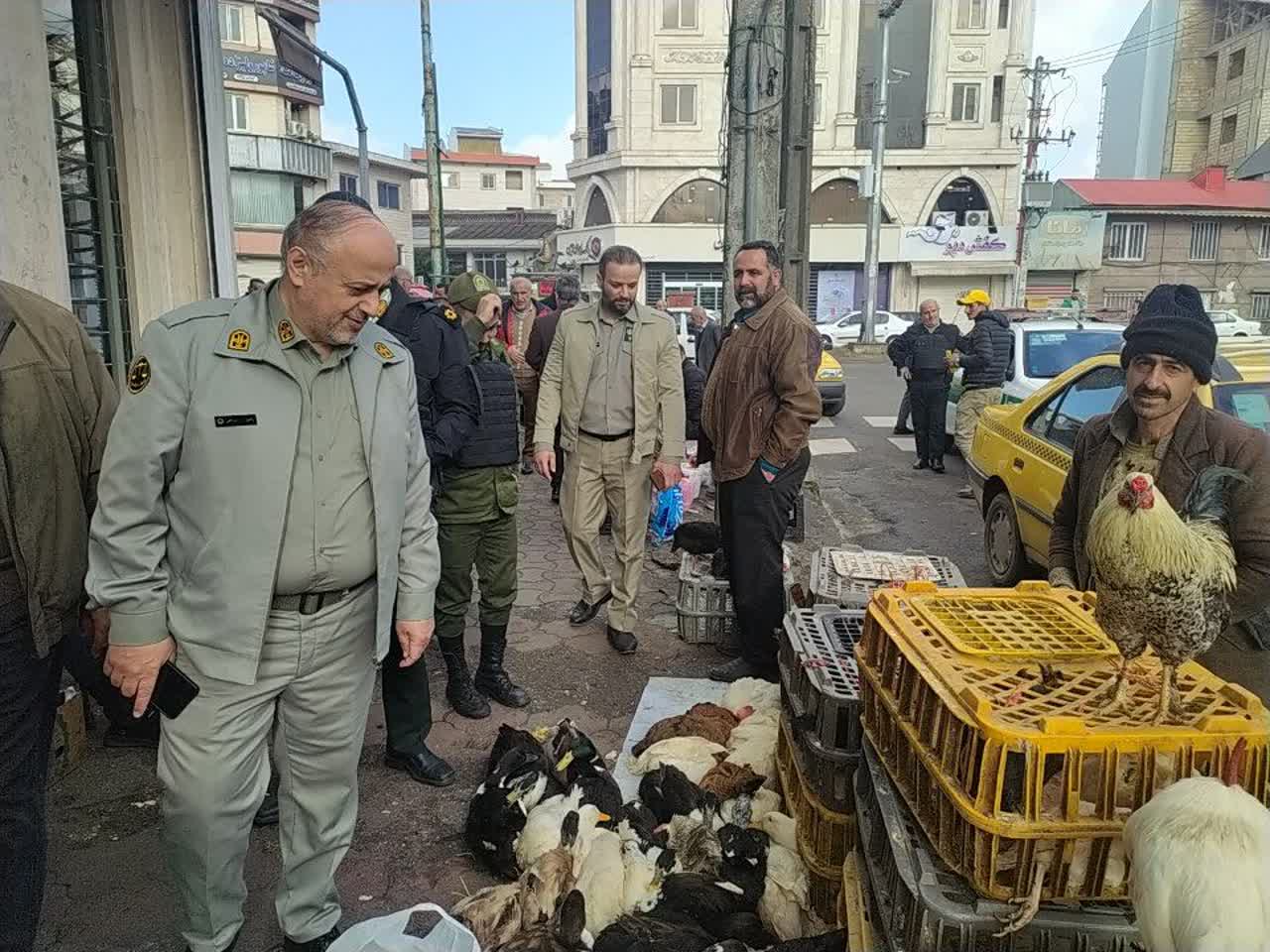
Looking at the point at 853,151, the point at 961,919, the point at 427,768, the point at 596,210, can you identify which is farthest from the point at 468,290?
the point at 596,210

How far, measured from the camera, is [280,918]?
2643 mm

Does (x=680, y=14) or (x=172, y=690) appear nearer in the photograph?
(x=172, y=690)

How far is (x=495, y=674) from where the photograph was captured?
4.57 m

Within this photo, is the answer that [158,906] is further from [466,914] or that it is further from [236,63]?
[236,63]

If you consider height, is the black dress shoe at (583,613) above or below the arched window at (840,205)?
below

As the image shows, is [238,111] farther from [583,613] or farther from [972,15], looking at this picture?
[583,613]

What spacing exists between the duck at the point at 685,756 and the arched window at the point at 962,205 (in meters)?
42.6

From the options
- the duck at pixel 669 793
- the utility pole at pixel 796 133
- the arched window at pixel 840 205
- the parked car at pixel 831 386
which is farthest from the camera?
the arched window at pixel 840 205

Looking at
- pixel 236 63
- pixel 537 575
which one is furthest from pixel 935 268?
pixel 537 575

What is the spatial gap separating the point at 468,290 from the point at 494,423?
2.33ft

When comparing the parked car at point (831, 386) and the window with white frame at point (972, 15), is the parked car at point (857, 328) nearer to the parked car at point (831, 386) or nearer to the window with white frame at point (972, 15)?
the parked car at point (831, 386)

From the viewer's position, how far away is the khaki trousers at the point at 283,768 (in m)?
2.39

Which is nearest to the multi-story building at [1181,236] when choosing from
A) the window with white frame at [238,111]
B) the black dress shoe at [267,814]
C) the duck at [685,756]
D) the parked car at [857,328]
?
the parked car at [857,328]

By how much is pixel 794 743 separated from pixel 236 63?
136ft
